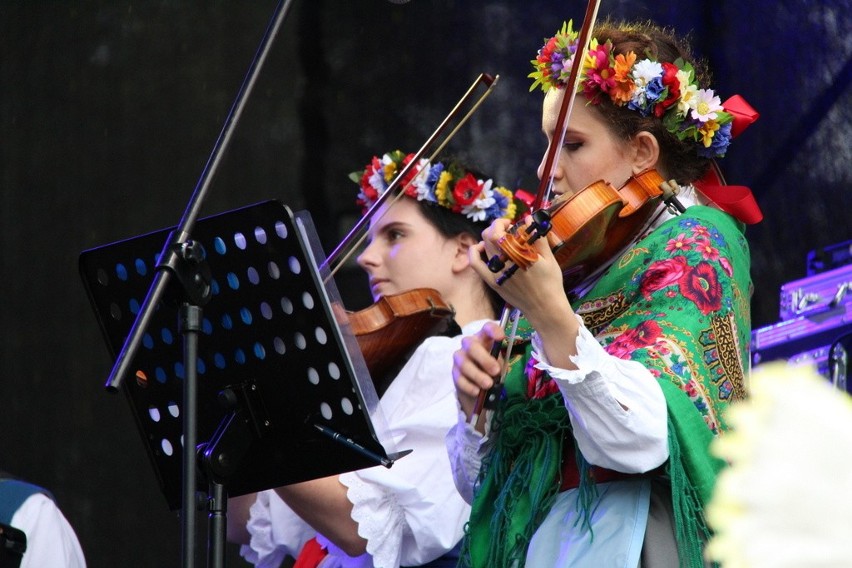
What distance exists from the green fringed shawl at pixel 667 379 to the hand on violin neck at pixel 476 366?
0.06 metres

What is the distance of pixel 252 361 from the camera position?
1.95 metres

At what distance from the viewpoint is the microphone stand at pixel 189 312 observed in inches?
65.7

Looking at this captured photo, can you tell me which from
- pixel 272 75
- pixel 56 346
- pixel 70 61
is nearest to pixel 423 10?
pixel 272 75

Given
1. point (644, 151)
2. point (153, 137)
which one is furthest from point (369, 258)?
point (153, 137)

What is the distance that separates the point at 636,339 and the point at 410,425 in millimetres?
818

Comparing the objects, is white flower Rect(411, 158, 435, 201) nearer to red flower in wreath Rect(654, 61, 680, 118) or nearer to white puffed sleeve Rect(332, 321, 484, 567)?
white puffed sleeve Rect(332, 321, 484, 567)

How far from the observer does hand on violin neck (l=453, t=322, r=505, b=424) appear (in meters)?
1.99

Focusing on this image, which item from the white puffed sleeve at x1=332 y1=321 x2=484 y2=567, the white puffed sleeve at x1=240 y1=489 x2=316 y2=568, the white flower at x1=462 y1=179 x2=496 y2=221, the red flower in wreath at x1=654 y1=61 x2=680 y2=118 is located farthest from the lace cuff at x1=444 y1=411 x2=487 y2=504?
the white flower at x1=462 y1=179 x2=496 y2=221

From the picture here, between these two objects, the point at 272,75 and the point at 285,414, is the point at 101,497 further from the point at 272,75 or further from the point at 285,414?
the point at 285,414

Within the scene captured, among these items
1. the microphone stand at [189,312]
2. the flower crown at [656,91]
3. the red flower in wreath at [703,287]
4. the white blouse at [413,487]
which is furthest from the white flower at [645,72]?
the white blouse at [413,487]

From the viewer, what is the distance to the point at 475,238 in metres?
3.18

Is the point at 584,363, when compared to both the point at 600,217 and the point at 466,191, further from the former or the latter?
the point at 466,191

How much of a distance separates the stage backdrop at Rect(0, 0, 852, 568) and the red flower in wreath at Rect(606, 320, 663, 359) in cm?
220

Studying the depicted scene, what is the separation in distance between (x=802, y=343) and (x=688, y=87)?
0.99 meters
